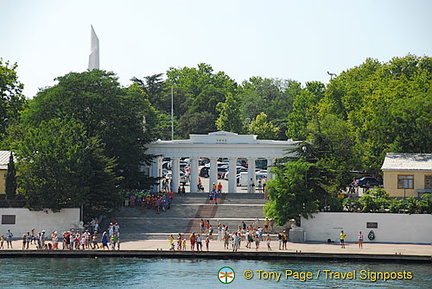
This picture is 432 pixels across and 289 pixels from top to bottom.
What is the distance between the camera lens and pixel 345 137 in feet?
312

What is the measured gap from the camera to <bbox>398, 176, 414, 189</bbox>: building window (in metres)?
85.2

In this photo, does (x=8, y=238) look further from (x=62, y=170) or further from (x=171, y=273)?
(x=171, y=273)

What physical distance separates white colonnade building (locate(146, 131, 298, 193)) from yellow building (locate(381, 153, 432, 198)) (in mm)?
15486

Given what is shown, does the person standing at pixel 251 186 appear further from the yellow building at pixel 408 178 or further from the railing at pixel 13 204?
the railing at pixel 13 204

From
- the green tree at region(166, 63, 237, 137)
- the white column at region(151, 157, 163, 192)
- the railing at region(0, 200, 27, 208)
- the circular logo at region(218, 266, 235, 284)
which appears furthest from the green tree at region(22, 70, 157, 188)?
the green tree at region(166, 63, 237, 137)

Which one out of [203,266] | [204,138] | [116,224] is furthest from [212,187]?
[203,266]

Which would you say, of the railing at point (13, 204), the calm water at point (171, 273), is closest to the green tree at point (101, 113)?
the railing at point (13, 204)

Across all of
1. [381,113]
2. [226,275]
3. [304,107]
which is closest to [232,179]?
[381,113]

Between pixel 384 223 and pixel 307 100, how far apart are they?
59.3 meters

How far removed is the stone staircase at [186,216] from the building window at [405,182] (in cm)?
1054

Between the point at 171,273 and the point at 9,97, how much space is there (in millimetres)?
54007

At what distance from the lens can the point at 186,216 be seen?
88.2 m

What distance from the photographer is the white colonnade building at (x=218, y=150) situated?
99938mm

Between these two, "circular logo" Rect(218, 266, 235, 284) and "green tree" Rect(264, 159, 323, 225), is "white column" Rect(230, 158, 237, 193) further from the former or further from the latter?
"circular logo" Rect(218, 266, 235, 284)
